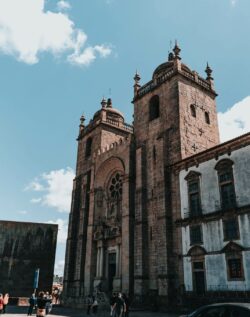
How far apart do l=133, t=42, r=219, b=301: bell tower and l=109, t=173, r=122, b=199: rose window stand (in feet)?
14.0

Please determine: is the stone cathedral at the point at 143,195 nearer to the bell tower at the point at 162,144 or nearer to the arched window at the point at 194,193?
the bell tower at the point at 162,144

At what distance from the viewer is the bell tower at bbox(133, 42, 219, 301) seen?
22.8 metres

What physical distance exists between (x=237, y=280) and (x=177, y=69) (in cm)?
1818

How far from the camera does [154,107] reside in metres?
29.7

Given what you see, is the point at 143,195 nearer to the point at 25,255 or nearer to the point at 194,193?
the point at 194,193

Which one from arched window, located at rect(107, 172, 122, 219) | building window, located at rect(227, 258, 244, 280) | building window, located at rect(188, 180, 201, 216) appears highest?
arched window, located at rect(107, 172, 122, 219)

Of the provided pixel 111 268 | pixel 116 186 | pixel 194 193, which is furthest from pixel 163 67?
pixel 111 268

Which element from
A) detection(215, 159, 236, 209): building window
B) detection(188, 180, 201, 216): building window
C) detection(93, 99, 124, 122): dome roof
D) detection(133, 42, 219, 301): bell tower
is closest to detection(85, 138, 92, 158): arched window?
detection(93, 99, 124, 122): dome roof

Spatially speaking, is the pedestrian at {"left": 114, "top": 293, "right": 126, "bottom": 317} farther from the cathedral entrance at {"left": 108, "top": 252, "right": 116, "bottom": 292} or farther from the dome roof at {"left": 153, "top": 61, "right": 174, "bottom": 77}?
the dome roof at {"left": 153, "top": 61, "right": 174, "bottom": 77}

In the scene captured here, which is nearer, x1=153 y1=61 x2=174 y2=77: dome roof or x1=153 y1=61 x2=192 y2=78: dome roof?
x1=153 y1=61 x2=192 y2=78: dome roof

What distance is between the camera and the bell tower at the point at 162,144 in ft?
74.8

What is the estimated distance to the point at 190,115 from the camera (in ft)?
88.9

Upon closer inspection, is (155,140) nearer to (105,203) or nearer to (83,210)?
(105,203)

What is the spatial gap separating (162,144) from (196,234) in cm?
835
